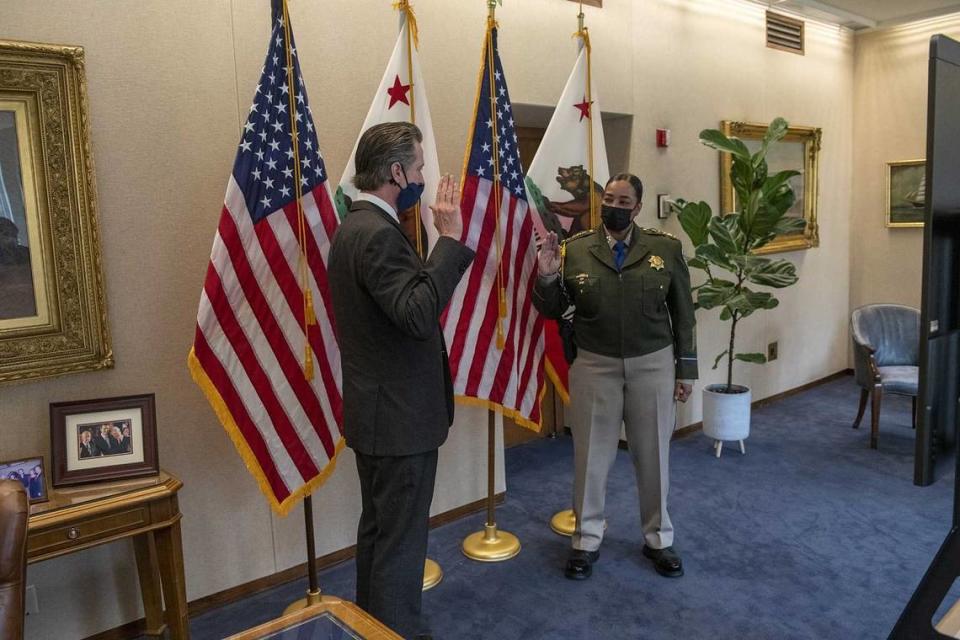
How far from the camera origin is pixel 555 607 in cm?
274

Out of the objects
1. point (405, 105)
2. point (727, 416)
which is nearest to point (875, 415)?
point (727, 416)

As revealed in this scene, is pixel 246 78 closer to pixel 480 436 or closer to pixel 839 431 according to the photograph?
pixel 480 436

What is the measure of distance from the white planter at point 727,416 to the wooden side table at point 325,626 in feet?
11.1

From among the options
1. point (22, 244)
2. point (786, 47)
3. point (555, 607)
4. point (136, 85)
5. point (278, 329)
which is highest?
point (786, 47)

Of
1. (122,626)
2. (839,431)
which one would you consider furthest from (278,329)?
(839,431)

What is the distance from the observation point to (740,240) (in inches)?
174

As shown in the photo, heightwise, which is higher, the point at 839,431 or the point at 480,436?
the point at 480,436

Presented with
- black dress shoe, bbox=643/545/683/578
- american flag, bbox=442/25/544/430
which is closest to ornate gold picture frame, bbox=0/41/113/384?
american flag, bbox=442/25/544/430

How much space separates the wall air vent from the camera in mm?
5227

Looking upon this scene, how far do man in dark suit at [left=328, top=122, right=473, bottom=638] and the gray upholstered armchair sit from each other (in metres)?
3.51

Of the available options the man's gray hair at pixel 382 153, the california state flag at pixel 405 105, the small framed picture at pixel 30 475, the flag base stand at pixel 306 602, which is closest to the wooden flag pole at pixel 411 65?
the california state flag at pixel 405 105

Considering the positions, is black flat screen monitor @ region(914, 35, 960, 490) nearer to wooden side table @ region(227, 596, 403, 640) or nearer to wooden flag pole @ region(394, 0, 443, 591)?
wooden side table @ region(227, 596, 403, 640)

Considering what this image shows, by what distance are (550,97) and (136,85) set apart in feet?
6.83

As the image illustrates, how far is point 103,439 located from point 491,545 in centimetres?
168
